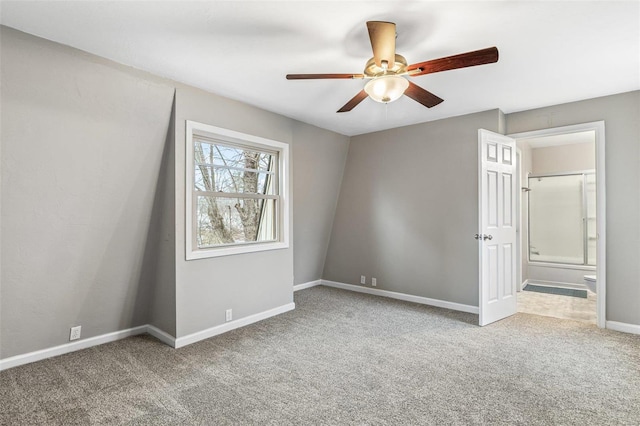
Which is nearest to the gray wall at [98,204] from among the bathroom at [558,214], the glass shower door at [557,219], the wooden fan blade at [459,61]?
the wooden fan blade at [459,61]

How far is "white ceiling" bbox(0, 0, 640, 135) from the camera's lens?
6.64ft

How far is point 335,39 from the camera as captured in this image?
7.76ft

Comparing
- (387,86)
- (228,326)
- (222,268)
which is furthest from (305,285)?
(387,86)

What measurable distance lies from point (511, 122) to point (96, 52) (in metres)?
4.42

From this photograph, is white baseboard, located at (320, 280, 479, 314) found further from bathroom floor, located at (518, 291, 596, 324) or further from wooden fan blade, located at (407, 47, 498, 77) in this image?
wooden fan blade, located at (407, 47, 498, 77)

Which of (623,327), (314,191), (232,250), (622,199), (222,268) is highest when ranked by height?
(314,191)

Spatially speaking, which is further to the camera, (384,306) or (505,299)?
(384,306)

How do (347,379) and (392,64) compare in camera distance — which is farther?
(347,379)

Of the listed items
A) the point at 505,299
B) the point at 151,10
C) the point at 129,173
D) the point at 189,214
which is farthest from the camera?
the point at 505,299

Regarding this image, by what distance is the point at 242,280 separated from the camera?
3.71 metres

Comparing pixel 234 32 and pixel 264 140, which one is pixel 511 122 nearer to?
pixel 264 140

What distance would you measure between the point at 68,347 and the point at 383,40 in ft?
11.8

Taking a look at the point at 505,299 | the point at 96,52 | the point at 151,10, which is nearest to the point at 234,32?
the point at 151,10

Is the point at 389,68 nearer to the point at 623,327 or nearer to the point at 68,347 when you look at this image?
→ the point at 68,347
